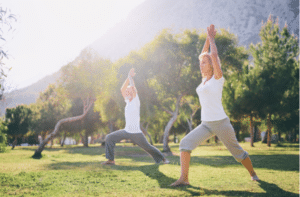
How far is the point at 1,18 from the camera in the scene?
23.1 ft

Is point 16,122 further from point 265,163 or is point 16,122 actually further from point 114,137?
point 265,163

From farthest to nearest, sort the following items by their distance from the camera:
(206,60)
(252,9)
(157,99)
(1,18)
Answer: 1. (252,9)
2. (157,99)
3. (1,18)
4. (206,60)

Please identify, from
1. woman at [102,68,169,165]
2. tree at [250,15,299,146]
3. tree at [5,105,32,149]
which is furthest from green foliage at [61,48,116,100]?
tree at [5,105,32,149]

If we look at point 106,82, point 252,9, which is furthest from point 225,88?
point 252,9

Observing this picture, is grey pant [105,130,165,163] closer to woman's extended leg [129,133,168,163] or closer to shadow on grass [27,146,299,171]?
woman's extended leg [129,133,168,163]

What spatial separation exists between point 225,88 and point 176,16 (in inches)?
6535

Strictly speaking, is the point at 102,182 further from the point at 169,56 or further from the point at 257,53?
the point at 257,53

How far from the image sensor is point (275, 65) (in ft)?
76.6

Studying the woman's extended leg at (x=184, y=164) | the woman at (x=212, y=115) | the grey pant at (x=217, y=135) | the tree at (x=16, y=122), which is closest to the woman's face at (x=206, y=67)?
the woman at (x=212, y=115)

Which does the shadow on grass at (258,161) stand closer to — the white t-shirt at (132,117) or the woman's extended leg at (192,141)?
the white t-shirt at (132,117)

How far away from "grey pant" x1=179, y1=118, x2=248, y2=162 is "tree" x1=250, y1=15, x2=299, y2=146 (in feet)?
62.9

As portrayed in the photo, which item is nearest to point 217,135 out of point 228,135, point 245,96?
point 228,135

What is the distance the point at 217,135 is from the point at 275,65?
22.4 metres

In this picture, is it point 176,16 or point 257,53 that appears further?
point 176,16
